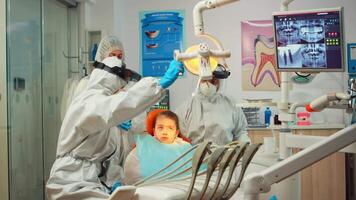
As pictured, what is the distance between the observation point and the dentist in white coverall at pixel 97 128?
5.50ft

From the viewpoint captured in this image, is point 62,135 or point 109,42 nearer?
point 62,135

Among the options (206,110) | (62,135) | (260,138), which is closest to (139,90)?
(62,135)

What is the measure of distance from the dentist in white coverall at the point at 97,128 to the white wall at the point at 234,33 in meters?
2.53

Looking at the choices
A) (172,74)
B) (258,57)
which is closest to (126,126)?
(172,74)

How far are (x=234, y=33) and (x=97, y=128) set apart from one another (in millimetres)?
3086

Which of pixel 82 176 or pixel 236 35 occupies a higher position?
pixel 236 35

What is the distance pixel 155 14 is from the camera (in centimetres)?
459

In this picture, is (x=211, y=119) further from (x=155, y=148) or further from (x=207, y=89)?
(x=155, y=148)

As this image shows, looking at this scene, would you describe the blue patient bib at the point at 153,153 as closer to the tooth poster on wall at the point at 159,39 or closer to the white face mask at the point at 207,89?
the white face mask at the point at 207,89

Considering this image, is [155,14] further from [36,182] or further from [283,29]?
[283,29]

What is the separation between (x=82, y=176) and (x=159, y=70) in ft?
9.34

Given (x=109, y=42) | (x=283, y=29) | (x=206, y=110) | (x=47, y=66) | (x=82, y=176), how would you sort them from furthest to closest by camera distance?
(x=47, y=66) → (x=206, y=110) → (x=109, y=42) → (x=283, y=29) → (x=82, y=176)

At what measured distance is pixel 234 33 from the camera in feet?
14.8

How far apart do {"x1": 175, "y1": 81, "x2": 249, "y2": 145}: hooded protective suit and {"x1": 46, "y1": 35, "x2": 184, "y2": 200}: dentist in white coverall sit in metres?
1.25
